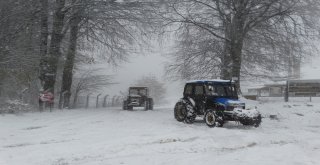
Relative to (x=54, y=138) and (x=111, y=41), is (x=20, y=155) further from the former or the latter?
(x=111, y=41)

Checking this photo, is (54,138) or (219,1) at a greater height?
(219,1)

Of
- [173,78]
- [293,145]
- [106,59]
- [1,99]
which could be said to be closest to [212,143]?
[293,145]

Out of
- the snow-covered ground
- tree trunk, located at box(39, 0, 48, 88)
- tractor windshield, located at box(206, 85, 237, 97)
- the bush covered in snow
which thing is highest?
tree trunk, located at box(39, 0, 48, 88)

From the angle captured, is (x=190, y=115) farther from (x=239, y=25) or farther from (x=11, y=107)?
(x=239, y=25)

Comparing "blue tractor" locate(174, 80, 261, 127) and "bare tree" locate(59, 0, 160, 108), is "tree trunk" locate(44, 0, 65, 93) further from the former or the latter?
"blue tractor" locate(174, 80, 261, 127)

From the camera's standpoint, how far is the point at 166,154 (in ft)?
34.8

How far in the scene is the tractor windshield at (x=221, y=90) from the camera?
18.4 meters

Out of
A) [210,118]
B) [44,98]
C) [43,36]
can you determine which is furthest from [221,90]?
[43,36]

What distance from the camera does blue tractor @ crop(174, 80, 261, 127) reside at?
1698 cm

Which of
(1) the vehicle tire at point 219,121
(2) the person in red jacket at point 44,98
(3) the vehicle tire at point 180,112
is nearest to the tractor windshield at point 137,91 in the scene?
(2) the person in red jacket at point 44,98

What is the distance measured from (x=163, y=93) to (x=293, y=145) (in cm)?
10961

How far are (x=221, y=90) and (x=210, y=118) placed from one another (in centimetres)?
167

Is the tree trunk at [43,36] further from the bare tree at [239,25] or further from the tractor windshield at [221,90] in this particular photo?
the tractor windshield at [221,90]

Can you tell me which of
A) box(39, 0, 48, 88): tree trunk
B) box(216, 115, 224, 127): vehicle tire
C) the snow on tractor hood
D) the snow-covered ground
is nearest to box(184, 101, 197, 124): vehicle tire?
the snow on tractor hood
